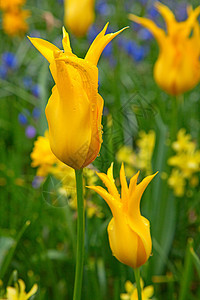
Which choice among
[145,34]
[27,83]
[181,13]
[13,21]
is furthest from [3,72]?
[181,13]

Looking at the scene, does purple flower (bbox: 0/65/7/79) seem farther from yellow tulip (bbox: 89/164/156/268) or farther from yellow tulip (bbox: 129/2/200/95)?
yellow tulip (bbox: 89/164/156/268)

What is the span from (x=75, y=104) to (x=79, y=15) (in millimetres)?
1963

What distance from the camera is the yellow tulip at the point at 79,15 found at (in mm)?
2514

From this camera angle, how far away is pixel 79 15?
254 cm

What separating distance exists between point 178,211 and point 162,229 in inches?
7.0

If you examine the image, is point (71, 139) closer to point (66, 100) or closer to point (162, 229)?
point (66, 100)

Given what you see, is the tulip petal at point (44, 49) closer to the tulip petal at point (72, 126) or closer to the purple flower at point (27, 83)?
the tulip petal at point (72, 126)

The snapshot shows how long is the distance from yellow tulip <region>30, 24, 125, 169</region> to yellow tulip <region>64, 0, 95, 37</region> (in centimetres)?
190

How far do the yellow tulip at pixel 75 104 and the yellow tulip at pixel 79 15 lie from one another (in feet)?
6.24

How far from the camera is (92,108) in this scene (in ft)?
2.31

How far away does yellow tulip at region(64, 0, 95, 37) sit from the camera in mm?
2514

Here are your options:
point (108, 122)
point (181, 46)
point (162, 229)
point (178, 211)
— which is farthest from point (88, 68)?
point (178, 211)

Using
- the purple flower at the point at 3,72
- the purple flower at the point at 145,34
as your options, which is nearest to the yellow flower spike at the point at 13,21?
the purple flower at the point at 3,72

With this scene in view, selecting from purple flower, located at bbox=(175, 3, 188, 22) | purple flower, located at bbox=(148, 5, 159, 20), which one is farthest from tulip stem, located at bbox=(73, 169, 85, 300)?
purple flower, located at bbox=(175, 3, 188, 22)
